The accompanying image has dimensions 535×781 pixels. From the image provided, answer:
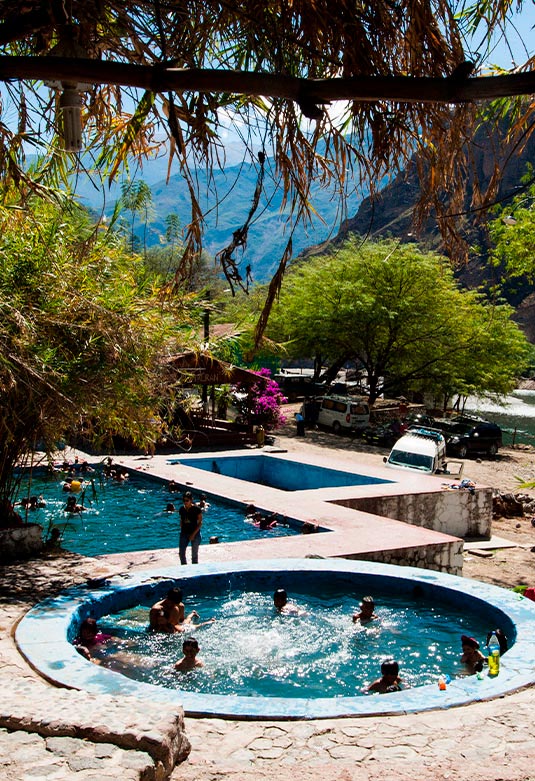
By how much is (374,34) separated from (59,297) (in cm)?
795

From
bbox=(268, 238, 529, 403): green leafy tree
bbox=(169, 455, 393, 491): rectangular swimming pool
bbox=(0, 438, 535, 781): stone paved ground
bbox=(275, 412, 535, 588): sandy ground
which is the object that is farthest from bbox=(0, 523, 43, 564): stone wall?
bbox=(268, 238, 529, 403): green leafy tree

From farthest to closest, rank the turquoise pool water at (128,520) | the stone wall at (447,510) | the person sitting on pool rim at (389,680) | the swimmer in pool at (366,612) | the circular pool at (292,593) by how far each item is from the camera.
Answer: the stone wall at (447,510) → the turquoise pool water at (128,520) → the swimmer in pool at (366,612) → the person sitting on pool rim at (389,680) → the circular pool at (292,593)

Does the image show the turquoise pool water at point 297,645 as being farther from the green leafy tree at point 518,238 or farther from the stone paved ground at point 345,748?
the green leafy tree at point 518,238

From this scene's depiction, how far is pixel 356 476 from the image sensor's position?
21703 mm

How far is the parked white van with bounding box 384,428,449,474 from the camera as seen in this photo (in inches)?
953

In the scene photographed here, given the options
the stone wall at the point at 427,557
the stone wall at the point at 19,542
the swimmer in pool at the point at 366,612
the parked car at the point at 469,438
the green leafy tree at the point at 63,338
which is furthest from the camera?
the parked car at the point at 469,438

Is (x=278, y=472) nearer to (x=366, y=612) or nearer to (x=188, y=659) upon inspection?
(x=366, y=612)

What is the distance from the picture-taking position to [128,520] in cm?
1752

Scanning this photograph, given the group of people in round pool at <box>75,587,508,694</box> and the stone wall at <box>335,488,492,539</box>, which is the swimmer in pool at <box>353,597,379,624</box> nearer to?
the group of people in round pool at <box>75,587,508,694</box>

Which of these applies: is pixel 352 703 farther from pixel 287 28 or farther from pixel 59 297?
pixel 59 297

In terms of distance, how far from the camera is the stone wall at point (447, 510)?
18984 millimetres

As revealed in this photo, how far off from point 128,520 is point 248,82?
1490 centimetres

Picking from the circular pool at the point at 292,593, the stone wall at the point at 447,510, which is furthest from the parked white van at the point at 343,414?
the circular pool at the point at 292,593

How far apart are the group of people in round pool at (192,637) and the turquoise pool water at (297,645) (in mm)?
112
